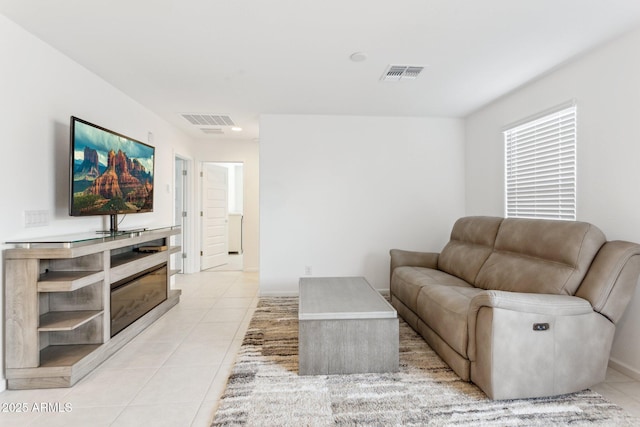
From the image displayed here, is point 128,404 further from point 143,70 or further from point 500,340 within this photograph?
point 143,70

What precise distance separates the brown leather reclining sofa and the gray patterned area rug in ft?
0.26

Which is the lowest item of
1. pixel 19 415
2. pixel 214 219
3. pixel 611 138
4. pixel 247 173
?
pixel 19 415

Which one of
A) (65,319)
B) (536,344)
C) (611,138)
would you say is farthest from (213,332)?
(611,138)

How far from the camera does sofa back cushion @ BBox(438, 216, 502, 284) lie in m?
2.93

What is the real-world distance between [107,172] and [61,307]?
1.11m

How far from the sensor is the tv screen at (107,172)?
231 cm

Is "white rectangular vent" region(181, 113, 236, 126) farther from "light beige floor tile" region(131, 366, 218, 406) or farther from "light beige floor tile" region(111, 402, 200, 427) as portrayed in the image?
"light beige floor tile" region(111, 402, 200, 427)

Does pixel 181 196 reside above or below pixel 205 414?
above

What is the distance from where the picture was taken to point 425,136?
4.27m

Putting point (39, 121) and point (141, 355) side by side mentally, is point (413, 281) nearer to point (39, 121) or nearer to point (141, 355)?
point (141, 355)

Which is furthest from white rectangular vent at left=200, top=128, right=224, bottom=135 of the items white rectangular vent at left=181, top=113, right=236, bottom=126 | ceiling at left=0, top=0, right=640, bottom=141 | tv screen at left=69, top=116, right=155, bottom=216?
tv screen at left=69, top=116, right=155, bottom=216

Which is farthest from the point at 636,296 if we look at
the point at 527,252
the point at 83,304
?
the point at 83,304

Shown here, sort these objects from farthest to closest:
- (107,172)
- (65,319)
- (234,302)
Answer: (234,302) < (107,172) < (65,319)

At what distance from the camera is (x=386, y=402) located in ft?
5.87
